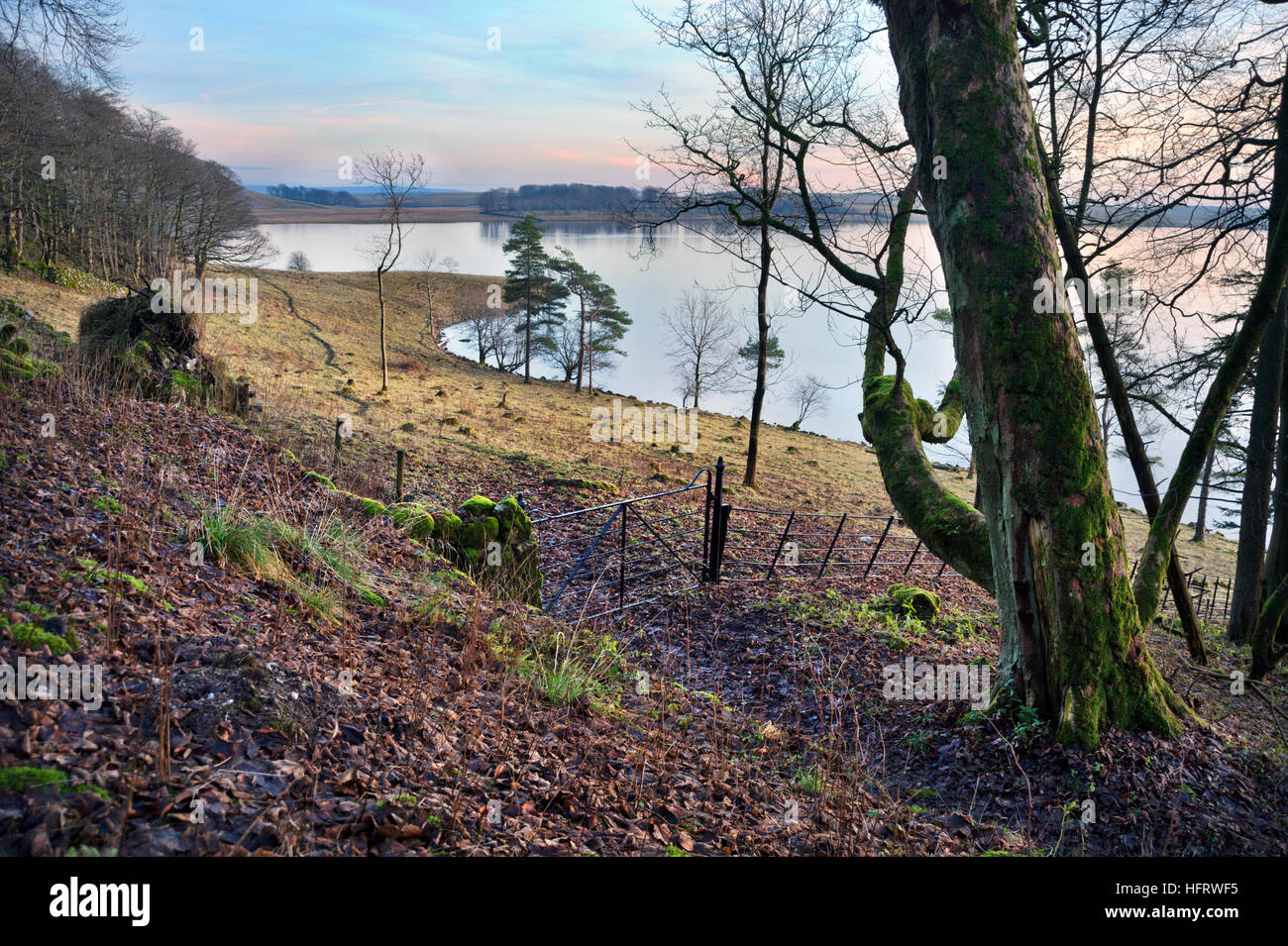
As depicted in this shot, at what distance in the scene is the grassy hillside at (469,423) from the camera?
57.2 feet

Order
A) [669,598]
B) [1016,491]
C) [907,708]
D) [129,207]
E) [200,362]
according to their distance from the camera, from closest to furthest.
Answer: [1016,491] → [907,708] → [669,598] → [200,362] → [129,207]

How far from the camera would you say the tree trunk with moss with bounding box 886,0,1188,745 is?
4254 mm

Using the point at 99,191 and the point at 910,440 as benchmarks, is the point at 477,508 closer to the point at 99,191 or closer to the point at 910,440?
the point at 910,440

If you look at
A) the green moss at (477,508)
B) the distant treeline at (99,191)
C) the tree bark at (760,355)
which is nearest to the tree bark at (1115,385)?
the green moss at (477,508)

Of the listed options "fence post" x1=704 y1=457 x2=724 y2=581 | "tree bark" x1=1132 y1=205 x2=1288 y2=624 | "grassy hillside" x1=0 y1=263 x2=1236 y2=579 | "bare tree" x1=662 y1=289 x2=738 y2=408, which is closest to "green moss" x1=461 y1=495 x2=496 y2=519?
Answer: "fence post" x1=704 y1=457 x2=724 y2=581

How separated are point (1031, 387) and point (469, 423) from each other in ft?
67.7

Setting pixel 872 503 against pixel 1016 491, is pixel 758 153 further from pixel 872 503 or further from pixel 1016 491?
pixel 1016 491

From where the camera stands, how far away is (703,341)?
135 feet

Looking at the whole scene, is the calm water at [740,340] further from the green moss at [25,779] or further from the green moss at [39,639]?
the green moss at [25,779]

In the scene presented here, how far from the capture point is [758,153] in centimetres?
1841

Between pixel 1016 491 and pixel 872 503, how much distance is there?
18.3 metres

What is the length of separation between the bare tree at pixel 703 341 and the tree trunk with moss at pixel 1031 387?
3369cm

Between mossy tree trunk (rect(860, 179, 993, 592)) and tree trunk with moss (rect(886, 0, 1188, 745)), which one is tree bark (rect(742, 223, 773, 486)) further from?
tree trunk with moss (rect(886, 0, 1188, 745))

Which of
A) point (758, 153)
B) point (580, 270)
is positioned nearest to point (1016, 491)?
point (758, 153)
